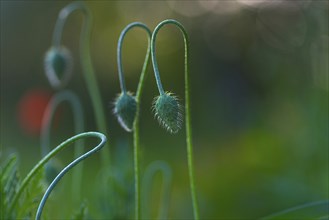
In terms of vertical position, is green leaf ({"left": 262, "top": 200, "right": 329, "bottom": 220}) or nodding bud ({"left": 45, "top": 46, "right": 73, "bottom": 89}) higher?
nodding bud ({"left": 45, "top": 46, "right": 73, "bottom": 89})

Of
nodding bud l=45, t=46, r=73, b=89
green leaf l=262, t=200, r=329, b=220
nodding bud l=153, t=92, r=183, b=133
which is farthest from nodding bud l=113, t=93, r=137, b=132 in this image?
nodding bud l=45, t=46, r=73, b=89

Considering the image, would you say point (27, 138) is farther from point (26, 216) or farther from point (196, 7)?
point (26, 216)

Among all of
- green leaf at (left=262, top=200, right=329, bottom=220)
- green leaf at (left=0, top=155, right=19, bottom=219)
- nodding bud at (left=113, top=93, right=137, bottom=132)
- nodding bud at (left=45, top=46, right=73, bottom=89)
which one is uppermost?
nodding bud at (left=45, top=46, right=73, bottom=89)

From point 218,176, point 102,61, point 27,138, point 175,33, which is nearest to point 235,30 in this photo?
point 175,33

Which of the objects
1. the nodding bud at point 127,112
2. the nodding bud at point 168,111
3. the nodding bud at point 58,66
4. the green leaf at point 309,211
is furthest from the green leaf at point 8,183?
the nodding bud at point 58,66

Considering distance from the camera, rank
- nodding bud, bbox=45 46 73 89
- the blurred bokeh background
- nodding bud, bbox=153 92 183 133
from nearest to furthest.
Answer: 1. nodding bud, bbox=153 92 183 133
2. nodding bud, bbox=45 46 73 89
3. the blurred bokeh background

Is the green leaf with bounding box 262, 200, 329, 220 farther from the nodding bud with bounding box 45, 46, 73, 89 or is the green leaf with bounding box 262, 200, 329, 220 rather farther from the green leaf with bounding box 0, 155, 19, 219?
the nodding bud with bounding box 45, 46, 73, 89

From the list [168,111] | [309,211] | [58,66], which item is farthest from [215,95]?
[168,111]
